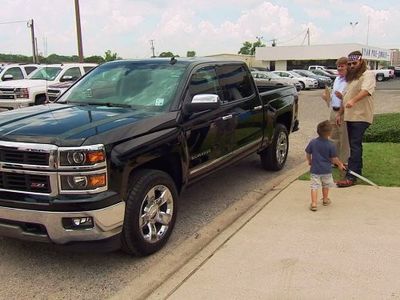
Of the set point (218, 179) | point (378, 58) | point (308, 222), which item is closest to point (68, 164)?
point (308, 222)

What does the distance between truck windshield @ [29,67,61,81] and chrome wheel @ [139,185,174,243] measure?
11994 mm

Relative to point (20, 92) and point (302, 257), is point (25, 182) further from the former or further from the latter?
point (20, 92)

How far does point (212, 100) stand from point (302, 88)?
31.6 meters

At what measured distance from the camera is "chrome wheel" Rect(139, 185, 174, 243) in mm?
4262

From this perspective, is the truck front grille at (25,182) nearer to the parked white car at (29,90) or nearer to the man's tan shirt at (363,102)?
the man's tan shirt at (363,102)

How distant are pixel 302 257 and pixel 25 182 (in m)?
2.41

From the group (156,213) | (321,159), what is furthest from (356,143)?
(156,213)

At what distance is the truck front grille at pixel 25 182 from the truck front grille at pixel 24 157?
0.11 meters

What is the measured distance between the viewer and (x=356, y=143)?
6367 mm

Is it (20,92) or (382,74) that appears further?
(382,74)

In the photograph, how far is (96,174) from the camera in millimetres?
3703

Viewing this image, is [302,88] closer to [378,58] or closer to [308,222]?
[308,222]

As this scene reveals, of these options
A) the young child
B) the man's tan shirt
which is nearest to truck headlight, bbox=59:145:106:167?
the young child

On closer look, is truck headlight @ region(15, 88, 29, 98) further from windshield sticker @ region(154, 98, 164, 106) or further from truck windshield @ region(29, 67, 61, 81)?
windshield sticker @ region(154, 98, 164, 106)
